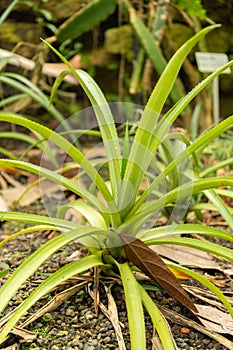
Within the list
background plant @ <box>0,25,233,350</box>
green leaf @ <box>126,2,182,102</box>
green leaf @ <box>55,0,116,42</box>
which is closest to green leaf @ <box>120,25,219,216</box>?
background plant @ <box>0,25,233,350</box>

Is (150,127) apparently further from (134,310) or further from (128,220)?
(134,310)

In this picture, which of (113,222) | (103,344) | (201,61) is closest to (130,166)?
(113,222)

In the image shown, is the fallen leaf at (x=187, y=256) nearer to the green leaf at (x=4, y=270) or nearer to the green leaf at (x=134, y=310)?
the green leaf at (x=134, y=310)

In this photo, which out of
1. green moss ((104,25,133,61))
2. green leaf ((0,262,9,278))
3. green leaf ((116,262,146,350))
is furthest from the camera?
green moss ((104,25,133,61))

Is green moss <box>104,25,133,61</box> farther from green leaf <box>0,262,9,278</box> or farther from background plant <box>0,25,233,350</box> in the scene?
green leaf <box>0,262,9,278</box>

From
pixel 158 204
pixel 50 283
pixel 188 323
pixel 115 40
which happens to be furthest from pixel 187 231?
pixel 115 40
